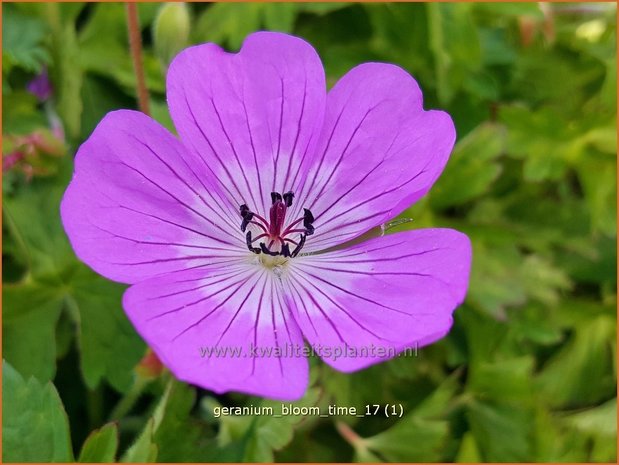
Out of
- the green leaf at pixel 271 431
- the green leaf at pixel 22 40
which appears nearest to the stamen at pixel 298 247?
the green leaf at pixel 271 431

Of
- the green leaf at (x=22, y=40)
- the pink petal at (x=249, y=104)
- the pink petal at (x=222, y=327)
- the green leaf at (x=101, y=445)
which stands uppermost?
the green leaf at (x=22, y=40)

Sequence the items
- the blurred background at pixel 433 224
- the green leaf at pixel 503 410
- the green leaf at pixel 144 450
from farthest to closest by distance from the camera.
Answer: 1. the green leaf at pixel 503 410
2. the blurred background at pixel 433 224
3. the green leaf at pixel 144 450

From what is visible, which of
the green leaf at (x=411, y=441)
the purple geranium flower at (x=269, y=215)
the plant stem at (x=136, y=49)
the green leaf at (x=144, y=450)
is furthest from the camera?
the green leaf at (x=411, y=441)

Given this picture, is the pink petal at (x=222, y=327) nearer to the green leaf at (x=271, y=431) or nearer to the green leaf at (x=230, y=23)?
the green leaf at (x=271, y=431)

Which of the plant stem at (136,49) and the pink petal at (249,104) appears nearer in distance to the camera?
the pink petal at (249,104)

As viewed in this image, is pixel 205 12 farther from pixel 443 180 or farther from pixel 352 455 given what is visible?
pixel 352 455

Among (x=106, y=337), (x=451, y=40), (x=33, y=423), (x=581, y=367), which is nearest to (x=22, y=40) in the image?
(x=106, y=337)

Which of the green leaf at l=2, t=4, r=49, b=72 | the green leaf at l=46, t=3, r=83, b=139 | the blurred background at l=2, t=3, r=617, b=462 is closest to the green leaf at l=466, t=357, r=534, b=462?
the blurred background at l=2, t=3, r=617, b=462

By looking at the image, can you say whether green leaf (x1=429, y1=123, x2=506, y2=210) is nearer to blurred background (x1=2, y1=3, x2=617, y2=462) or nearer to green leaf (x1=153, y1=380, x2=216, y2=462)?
blurred background (x1=2, y1=3, x2=617, y2=462)
